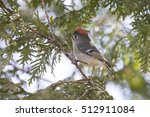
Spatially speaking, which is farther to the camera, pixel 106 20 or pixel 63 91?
pixel 106 20

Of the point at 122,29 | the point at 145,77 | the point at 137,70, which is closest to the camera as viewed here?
the point at 145,77

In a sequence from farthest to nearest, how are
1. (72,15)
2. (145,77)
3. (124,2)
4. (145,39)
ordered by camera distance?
(145,77), (72,15), (124,2), (145,39)

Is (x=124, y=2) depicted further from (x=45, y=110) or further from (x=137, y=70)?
(x=137, y=70)

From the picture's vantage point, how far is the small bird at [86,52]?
3.32 m

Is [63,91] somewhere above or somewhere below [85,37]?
below

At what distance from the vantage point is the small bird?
3322mm

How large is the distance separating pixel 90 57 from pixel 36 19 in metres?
0.87

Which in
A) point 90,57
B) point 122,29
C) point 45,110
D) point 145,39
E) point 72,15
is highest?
point 122,29

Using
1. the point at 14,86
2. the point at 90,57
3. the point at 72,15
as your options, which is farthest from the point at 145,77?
the point at 14,86

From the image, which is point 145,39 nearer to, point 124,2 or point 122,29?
point 124,2

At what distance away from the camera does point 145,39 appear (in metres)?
2.66

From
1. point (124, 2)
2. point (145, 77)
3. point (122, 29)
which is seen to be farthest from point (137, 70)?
point (124, 2)

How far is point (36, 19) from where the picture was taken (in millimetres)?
2668

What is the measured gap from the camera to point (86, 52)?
3.54 m
